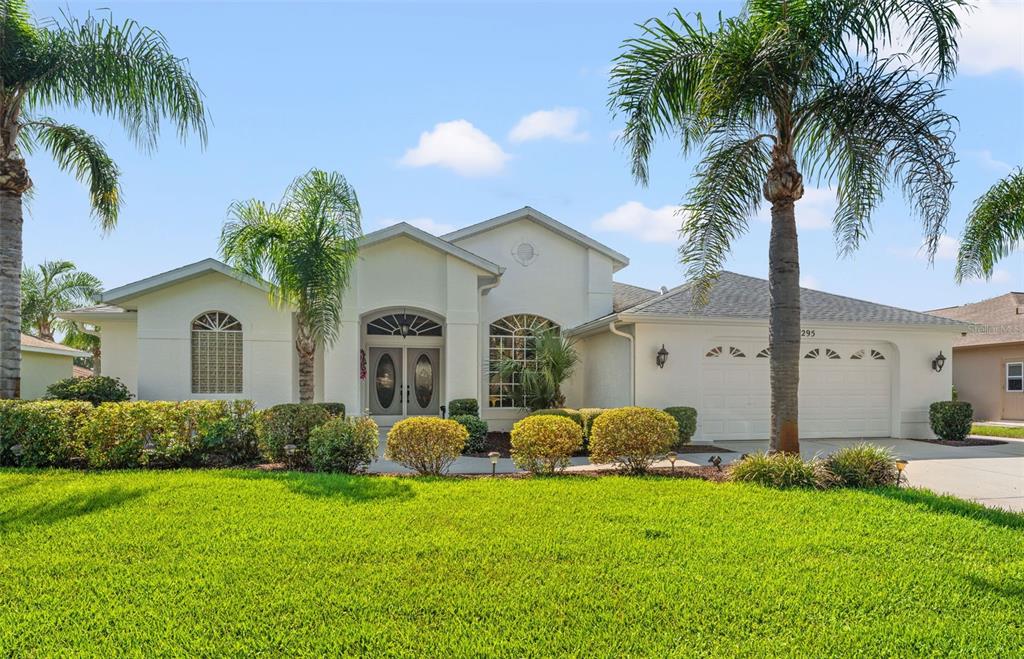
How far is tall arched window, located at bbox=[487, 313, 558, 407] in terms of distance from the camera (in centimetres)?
1698

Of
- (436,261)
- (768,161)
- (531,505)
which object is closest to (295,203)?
(436,261)

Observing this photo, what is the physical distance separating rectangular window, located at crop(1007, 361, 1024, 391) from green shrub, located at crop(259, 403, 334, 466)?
81.0 feet

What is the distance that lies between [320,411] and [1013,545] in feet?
30.7

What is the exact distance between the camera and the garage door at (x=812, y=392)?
14.3 m

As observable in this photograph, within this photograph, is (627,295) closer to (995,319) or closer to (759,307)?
(759,307)

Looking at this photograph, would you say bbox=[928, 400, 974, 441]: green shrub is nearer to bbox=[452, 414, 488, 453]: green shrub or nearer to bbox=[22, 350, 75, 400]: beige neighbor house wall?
bbox=[452, 414, 488, 453]: green shrub

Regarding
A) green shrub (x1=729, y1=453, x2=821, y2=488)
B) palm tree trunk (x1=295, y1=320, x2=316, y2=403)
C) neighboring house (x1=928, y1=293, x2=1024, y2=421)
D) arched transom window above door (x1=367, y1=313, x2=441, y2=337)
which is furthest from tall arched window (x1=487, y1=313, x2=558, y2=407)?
neighboring house (x1=928, y1=293, x2=1024, y2=421)

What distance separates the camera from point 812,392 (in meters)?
14.8

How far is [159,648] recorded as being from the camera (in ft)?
12.4

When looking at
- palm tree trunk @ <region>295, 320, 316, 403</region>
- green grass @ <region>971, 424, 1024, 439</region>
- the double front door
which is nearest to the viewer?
palm tree trunk @ <region>295, 320, 316, 403</region>

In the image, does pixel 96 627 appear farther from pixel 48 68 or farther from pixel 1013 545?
pixel 48 68

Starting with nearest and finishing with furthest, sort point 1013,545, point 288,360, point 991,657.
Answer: point 991,657 < point 1013,545 < point 288,360

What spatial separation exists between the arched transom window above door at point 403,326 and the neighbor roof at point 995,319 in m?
18.7

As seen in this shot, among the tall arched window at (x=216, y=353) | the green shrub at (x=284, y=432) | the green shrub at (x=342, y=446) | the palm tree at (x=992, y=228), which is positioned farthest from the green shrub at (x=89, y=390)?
the palm tree at (x=992, y=228)
